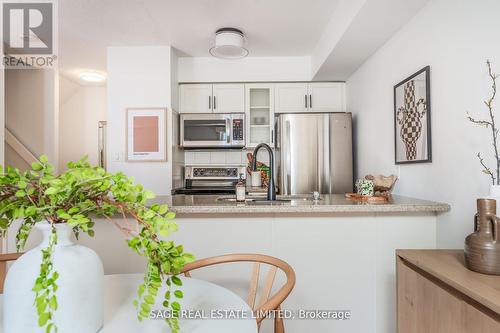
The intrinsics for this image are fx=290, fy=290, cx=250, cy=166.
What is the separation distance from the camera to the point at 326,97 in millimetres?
3545

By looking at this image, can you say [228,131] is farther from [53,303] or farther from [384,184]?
[53,303]

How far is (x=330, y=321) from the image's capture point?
5.52 ft

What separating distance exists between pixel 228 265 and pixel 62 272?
111cm

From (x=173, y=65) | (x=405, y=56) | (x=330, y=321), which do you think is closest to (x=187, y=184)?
(x=173, y=65)

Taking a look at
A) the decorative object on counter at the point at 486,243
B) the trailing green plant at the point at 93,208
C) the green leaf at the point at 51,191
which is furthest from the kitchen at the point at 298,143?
the green leaf at the point at 51,191

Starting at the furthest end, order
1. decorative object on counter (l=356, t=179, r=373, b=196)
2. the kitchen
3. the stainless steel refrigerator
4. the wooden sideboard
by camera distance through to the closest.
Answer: the stainless steel refrigerator < decorative object on counter (l=356, t=179, r=373, b=196) < the kitchen < the wooden sideboard

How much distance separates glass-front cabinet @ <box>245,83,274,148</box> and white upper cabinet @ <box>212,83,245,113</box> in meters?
0.07

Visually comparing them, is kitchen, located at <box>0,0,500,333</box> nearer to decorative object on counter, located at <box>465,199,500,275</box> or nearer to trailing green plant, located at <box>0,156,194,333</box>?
decorative object on counter, located at <box>465,199,500,275</box>

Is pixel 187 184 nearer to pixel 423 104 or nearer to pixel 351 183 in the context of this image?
pixel 351 183

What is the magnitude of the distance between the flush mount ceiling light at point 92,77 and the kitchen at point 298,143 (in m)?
0.04

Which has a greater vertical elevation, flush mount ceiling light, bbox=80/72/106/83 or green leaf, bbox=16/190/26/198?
flush mount ceiling light, bbox=80/72/106/83

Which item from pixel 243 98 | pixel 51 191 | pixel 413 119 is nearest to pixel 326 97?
pixel 243 98

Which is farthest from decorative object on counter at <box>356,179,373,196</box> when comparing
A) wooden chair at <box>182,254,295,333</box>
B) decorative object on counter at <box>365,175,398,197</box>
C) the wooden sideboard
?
wooden chair at <box>182,254,295,333</box>

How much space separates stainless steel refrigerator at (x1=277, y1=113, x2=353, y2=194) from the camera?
309cm
